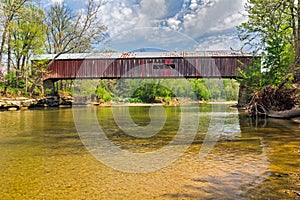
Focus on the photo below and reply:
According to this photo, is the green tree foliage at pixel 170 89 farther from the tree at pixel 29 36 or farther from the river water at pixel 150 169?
the river water at pixel 150 169

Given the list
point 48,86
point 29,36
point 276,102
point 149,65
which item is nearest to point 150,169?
point 276,102

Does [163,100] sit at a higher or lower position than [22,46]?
lower

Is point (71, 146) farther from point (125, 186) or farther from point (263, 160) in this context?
point (263, 160)

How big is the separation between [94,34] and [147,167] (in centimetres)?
2629

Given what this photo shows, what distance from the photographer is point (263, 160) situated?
5.13 meters

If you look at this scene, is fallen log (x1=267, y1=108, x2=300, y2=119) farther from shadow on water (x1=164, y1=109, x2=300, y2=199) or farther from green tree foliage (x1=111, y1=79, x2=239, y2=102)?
green tree foliage (x1=111, y1=79, x2=239, y2=102)

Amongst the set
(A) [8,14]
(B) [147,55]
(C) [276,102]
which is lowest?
(C) [276,102]

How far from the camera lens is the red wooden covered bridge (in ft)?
92.6

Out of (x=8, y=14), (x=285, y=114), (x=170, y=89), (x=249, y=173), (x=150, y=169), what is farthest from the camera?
(x=170, y=89)

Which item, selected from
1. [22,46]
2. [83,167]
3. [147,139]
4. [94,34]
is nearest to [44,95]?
[22,46]

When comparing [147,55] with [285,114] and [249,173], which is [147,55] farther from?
[249,173]

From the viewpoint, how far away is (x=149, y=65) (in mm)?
29172

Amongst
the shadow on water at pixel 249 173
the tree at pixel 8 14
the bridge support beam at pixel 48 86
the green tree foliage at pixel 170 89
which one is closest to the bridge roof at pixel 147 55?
the bridge support beam at pixel 48 86

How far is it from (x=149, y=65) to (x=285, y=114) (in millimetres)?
17360
